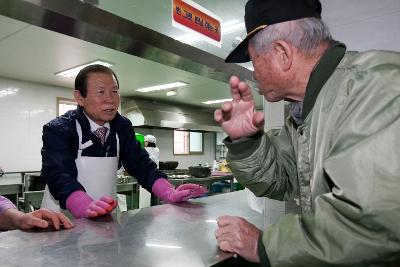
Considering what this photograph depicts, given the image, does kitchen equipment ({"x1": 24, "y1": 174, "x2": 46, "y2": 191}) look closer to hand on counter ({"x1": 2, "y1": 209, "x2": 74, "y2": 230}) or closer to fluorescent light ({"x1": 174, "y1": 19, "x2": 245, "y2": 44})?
fluorescent light ({"x1": 174, "y1": 19, "x2": 245, "y2": 44})

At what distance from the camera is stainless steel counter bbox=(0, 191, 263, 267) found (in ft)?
2.46

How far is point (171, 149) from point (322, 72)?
9.29 metres

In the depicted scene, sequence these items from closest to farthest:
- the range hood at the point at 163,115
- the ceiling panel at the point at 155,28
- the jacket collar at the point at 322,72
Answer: the jacket collar at the point at 322,72 < the ceiling panel at the point at 155,28 < the range hood at the point at 163,115

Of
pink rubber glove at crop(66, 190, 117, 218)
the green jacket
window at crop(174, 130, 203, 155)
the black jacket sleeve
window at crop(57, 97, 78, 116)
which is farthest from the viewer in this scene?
window at crop(174, 130, 203, 155)

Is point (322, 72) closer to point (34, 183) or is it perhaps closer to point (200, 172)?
point (34, 183)

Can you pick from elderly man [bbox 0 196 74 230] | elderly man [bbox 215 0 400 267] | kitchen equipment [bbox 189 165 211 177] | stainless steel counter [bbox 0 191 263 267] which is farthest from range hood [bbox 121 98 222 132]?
elderly man [bbox 215 0 400 267]

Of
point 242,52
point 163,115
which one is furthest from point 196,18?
point 163,115

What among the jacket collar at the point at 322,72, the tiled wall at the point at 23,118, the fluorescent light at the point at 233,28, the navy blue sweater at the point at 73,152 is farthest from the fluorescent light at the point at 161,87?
the jacket collar at the point at 322,72

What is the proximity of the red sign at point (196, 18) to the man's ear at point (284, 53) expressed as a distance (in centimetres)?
88

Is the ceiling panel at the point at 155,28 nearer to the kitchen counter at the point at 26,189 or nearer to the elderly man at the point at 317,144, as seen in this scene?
the elderly man at the point at 317,144

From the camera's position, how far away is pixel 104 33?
113cm

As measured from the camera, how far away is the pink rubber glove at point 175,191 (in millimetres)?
1567

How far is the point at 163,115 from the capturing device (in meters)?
8.39

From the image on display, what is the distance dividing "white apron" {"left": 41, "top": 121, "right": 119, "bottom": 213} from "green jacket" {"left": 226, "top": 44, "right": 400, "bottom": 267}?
1.19 m
